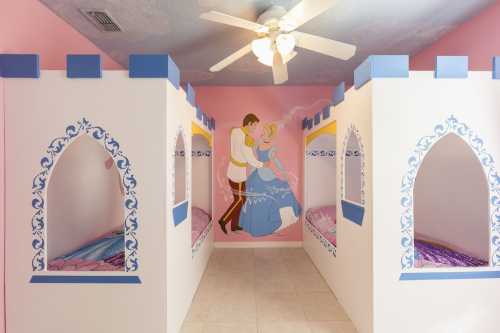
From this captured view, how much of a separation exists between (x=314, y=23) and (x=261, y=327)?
265 centimetres

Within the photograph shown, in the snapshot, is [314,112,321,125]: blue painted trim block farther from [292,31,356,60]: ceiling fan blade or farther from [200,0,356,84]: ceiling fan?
[292,31,356,60]: ceiling fan blade

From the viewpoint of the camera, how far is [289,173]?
4.69 metres

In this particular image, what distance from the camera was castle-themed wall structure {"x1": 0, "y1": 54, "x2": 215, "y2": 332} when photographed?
1.96m

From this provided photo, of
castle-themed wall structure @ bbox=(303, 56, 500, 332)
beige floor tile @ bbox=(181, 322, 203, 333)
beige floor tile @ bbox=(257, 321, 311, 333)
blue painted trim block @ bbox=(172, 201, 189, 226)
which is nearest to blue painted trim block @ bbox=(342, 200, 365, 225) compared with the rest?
castle-themed wall structure @ bbox=(303, 56, 500, 332)

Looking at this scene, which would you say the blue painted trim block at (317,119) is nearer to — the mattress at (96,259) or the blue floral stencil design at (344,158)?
the blue floral stencil design at (344,158)

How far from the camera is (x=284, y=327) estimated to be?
234 centimetres

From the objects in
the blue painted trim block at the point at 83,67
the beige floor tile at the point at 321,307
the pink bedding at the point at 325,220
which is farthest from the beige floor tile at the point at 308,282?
the blue painted trim block at the point at 83,67

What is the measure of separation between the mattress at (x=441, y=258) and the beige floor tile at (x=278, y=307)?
1.07 meters

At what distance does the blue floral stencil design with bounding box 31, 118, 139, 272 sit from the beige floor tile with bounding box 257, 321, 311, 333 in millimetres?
1124

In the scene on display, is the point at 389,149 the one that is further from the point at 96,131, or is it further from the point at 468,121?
the point at 96,131

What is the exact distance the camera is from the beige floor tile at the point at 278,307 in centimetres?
249

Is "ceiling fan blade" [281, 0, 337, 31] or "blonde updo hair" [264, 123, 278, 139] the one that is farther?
"blonde updo hair" [264, 123, 278, 139]

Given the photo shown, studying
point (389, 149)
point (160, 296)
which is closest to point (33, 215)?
point (160, 296)

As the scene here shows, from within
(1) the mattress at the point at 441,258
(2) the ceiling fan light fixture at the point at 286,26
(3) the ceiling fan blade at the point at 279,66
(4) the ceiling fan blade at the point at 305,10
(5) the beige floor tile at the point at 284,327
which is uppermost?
(2) the ceiling fan light fixture at the point at 286,26
